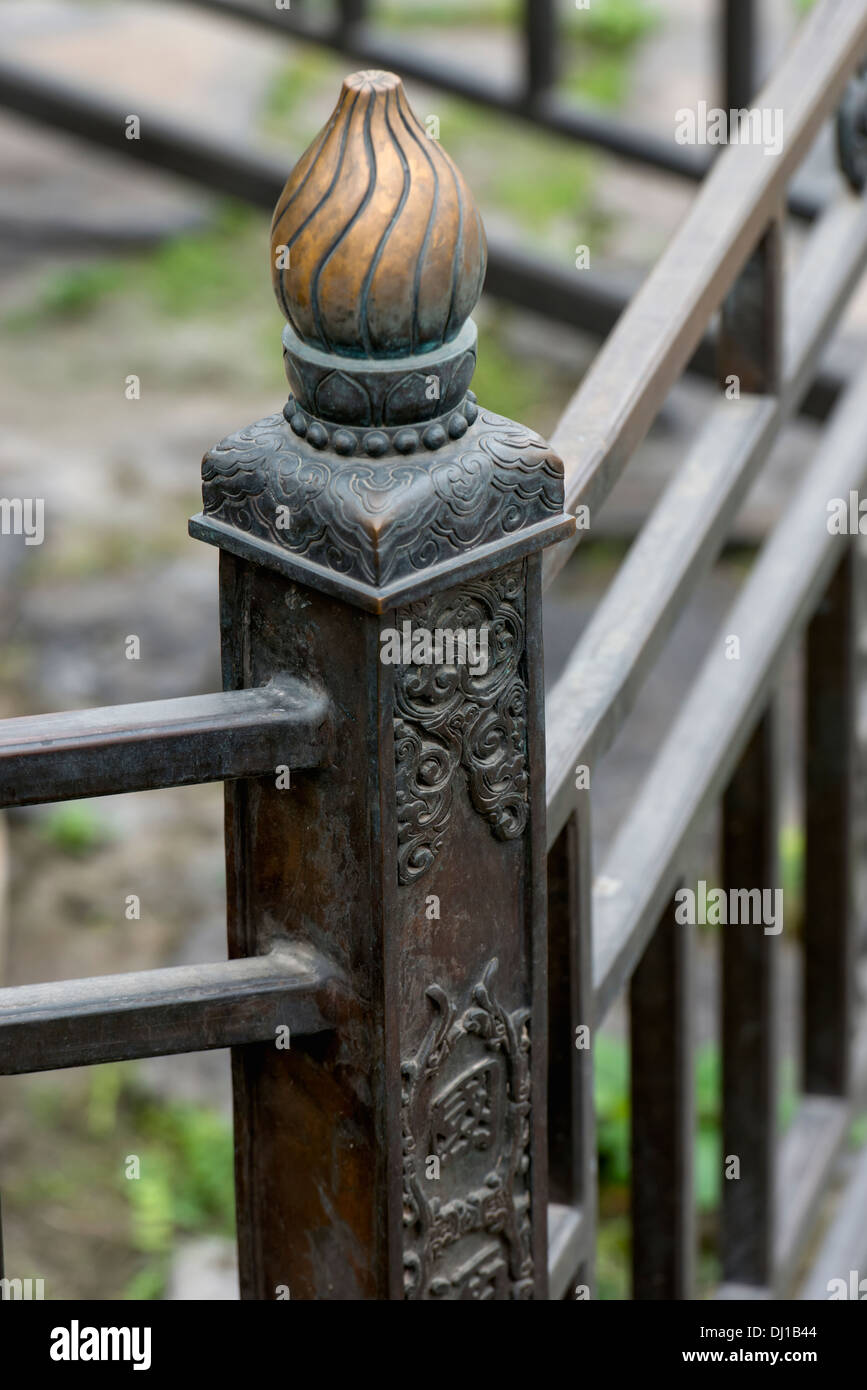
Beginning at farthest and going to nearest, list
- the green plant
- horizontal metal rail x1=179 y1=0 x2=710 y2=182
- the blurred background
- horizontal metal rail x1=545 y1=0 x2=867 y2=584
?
1. horizontal metal rail x1=179 y1=0 x2=710 y2=182
2. the green plant
3. the blurred background
4. horizontal metal rail x1=545 y1=0 x2=867 y2=584

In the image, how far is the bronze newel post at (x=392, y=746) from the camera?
117 cm

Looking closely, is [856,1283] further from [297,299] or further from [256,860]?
[297,299]

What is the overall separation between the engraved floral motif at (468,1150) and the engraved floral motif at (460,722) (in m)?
0.13

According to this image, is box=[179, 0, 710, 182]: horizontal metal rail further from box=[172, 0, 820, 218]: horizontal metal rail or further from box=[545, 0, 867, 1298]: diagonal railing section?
box=[545, 0, 867, 1298]: diagonal railing section

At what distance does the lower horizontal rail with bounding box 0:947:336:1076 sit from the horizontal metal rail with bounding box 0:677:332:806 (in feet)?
0.46

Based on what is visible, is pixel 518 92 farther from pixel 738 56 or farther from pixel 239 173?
pixel 239 173

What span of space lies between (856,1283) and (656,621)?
1.02m

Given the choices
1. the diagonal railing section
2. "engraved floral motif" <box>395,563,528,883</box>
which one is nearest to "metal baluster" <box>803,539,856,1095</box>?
the diagonal railing section

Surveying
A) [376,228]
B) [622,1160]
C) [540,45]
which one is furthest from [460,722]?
[540,45]

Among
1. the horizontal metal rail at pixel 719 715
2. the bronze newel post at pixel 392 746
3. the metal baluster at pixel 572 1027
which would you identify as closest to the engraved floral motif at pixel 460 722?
the bronze newel post at pixel 392 746

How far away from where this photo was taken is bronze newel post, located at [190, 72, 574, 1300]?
1173 mm

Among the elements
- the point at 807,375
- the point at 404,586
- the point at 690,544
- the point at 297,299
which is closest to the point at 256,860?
the point at 404,586

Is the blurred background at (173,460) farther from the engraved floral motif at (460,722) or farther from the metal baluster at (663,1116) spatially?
the engraved floral motif at (460,722)

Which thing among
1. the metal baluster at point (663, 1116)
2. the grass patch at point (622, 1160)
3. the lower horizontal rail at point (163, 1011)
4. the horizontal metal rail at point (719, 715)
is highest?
the horizontal metal rail at point (719, 715)
